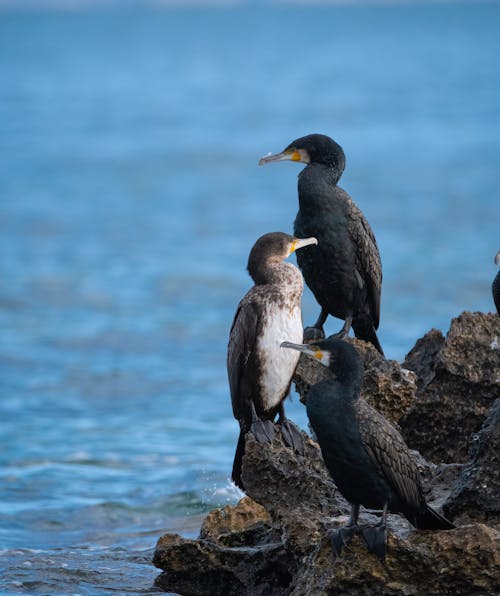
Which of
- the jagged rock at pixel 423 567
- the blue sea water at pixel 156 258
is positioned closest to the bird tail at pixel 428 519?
the jagged rock at pixel 423 567

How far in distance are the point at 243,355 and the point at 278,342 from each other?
0.24 m

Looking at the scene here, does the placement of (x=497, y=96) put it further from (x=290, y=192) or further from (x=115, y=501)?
(x=115, y=501)

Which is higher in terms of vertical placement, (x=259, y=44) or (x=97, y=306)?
(x=259, y=44)

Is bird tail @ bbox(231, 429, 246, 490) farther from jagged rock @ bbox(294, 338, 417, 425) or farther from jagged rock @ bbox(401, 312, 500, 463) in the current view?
jagged rock @ bbox(401, 312, 500, 463)

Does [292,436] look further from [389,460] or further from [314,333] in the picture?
[389,460]

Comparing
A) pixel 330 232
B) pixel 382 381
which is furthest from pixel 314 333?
pixel 382 381

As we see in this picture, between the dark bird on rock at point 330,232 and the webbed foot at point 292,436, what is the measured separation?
2.54ft

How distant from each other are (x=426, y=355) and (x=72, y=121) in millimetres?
49181

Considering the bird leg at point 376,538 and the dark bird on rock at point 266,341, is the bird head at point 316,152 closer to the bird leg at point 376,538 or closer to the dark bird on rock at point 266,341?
the dark bird on rock at point 266,341

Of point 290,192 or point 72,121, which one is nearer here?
point 290,192

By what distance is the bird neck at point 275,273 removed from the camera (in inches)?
288

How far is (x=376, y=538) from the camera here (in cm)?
575

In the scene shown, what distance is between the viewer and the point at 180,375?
18062 millimetres

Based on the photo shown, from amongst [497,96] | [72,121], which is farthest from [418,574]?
[497,96]
